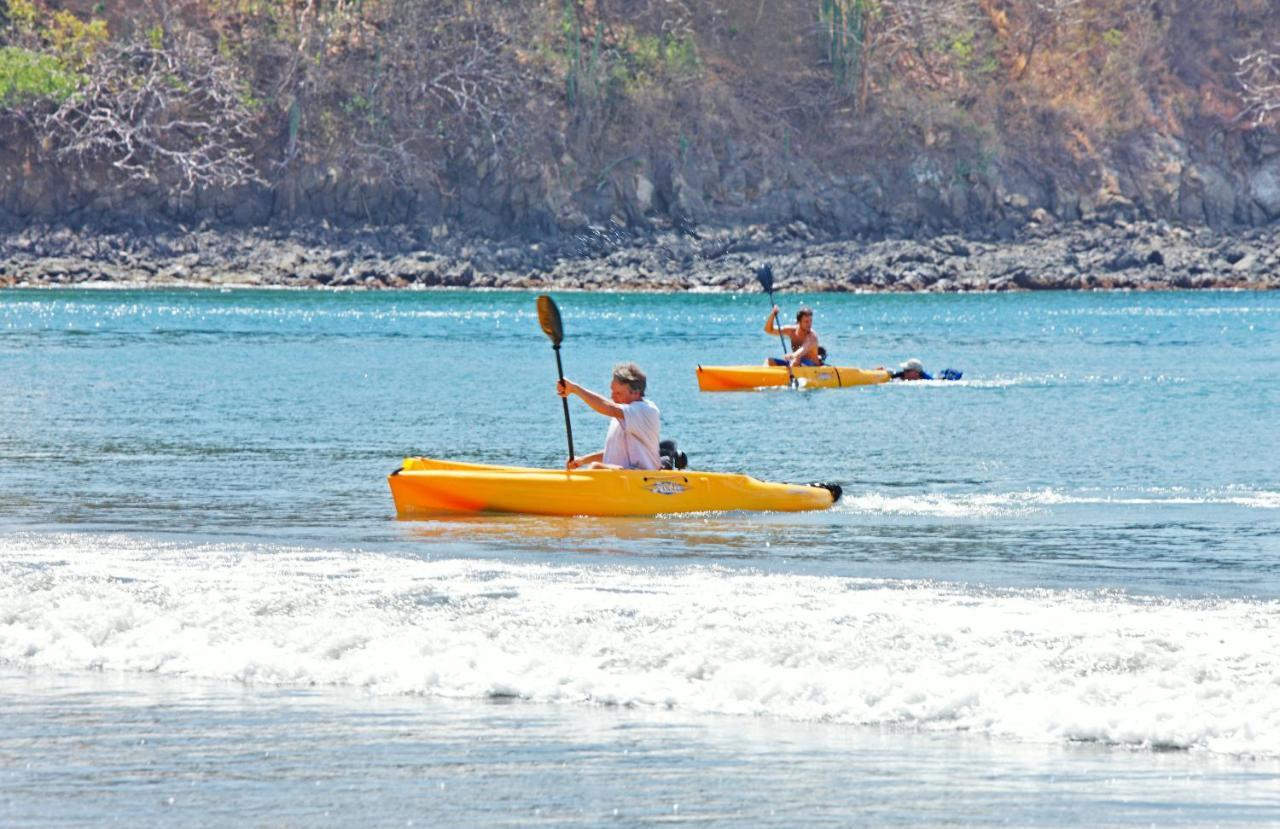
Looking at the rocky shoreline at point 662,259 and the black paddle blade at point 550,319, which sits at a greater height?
the black paddle blade at point 550,319

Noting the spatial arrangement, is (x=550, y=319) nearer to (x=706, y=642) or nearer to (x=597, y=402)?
(x=597, y=402)

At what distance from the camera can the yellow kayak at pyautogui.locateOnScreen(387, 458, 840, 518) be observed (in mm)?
16297

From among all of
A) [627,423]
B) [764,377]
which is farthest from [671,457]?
[764,377]

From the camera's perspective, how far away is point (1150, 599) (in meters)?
12.0

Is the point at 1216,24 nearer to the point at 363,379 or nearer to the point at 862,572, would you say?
the point at 363,379

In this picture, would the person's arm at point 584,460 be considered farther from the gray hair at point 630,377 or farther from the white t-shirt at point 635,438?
the gray hair at point 630,377

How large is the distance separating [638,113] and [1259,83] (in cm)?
2995

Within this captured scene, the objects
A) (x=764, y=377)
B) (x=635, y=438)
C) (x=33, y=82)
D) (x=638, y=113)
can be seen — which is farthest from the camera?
(x=638, y=113)

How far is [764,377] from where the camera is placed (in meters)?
32.8

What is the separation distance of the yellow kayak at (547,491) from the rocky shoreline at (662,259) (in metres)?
66.7

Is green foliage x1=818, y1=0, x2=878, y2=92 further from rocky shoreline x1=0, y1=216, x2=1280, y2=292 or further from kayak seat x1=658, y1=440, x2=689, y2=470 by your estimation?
kayak seat x1=658, y1=440, x2=689, y2=470

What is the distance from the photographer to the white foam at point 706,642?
8859 mm

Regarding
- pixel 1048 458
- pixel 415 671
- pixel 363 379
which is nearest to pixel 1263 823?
pixel 415 671

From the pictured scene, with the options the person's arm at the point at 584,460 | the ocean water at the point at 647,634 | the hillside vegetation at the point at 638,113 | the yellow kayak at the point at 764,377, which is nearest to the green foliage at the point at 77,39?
the hillside vegetation at the point at 638,113
